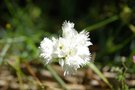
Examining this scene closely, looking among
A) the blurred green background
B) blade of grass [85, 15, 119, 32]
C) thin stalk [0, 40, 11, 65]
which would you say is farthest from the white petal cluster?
blade of grass [85, 15, 119, 32]

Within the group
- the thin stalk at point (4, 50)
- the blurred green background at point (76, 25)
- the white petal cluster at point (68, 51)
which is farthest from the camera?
the blurred green background at point (76, 25)

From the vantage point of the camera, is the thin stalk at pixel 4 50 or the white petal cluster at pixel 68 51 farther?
the thin stalk at pixel 4 50

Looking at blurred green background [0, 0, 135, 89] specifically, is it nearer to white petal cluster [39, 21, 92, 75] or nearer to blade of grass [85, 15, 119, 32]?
blade of grass [85, 15, 119, 32]

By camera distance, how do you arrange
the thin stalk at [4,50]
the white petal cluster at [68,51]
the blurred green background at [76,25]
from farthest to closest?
the blurred green background at [76,25] < the thin stalk at [4,50] < the white petal cluster at [68,51]

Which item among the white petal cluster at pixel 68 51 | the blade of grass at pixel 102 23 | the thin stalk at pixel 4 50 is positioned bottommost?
the white petal cluster at pixel 68 51

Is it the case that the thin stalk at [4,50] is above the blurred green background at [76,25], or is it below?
below

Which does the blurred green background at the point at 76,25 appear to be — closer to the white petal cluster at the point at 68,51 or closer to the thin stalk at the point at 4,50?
the thin stalk at the point at 4,50

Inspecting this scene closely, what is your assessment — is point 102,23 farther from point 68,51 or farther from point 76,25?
point 68,51

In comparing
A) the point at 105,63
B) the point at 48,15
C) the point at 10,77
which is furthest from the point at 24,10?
the point at 105,63

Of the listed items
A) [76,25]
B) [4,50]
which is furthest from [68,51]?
[76,25]

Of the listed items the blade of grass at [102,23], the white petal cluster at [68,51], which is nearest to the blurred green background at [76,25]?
the blade of grass at [102,23]

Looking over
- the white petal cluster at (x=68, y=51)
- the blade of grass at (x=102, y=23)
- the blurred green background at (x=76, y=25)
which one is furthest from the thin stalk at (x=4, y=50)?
the white petal cluster at (x=68, y=51)
